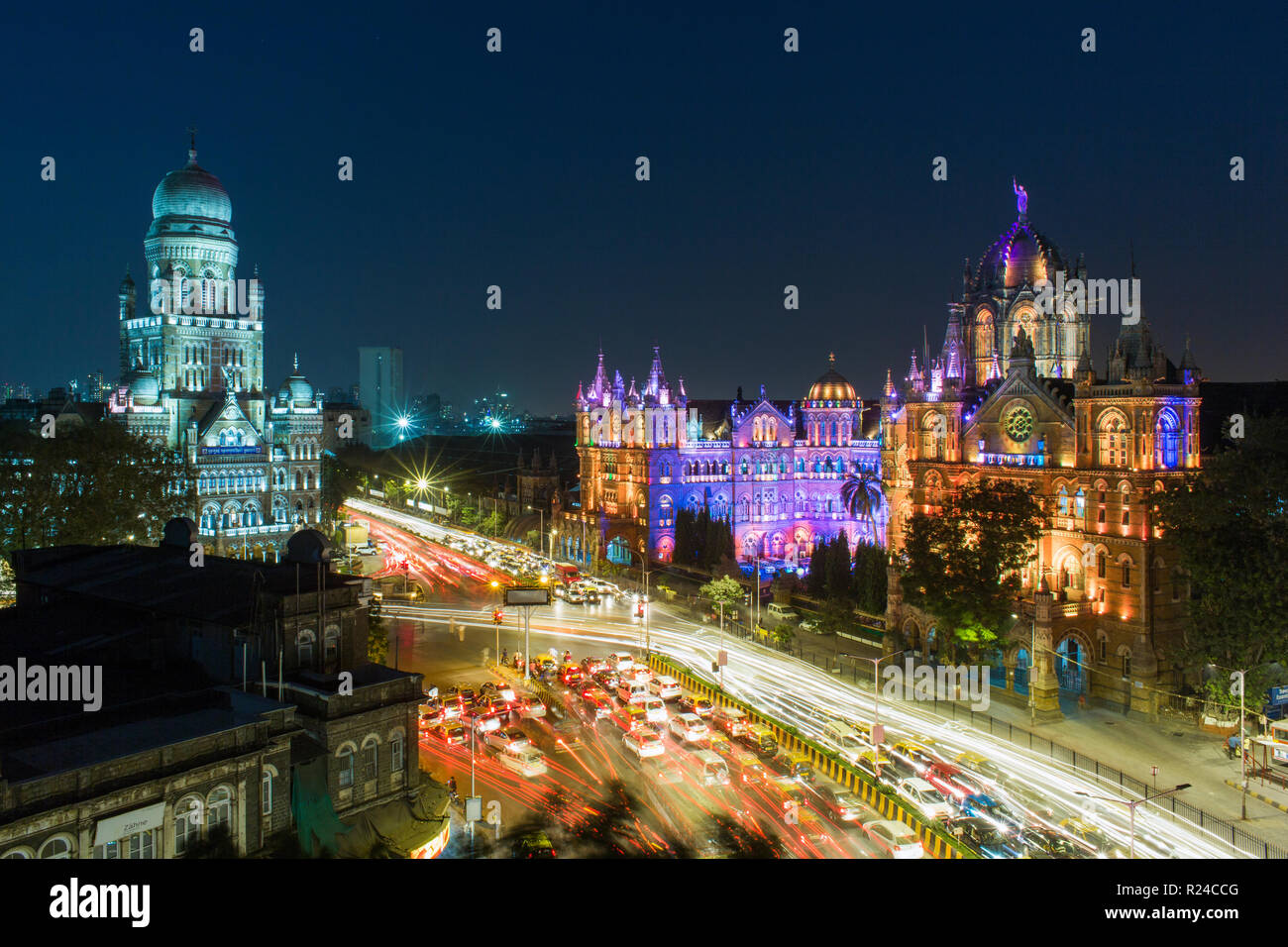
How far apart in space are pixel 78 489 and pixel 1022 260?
67.7 meters

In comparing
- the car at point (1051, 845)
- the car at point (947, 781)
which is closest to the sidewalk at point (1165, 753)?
the car at point (947, 781)

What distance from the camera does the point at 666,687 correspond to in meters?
47.1

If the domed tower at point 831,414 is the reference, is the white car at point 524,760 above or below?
below

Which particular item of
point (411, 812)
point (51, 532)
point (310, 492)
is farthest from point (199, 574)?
point (310, 492)

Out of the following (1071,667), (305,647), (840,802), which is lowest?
(840,802)

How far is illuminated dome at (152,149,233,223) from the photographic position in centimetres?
9219

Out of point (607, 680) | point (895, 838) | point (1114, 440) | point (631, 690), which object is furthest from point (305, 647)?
A: point (1114, 440)

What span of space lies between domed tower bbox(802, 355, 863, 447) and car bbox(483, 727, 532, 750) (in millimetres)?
65126

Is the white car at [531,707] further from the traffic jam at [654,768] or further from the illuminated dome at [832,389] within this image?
the illuminated dome at [832,389]

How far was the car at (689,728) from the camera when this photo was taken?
1571 inches

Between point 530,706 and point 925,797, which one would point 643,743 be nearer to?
point 530,706

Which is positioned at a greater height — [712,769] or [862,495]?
[862,495]

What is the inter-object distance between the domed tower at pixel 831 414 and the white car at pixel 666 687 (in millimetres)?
55508
